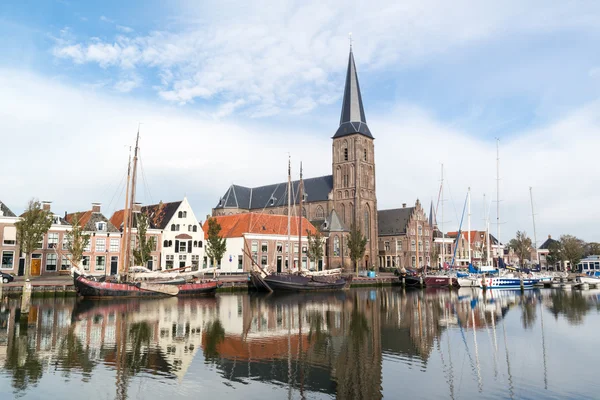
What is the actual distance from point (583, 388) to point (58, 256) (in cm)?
4741

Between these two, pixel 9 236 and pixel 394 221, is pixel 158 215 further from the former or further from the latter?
pixel 394 221

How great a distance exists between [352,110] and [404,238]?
81.5ft

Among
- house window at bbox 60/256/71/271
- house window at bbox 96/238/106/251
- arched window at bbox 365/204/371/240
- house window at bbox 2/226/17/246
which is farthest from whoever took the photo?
arched window at bbox 365/204/371/240

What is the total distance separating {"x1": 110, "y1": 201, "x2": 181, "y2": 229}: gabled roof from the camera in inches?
2149

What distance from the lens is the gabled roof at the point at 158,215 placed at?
54.6 metres

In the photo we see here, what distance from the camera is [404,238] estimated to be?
8175cm

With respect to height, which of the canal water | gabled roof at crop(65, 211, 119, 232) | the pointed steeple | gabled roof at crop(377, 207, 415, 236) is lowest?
the canal water

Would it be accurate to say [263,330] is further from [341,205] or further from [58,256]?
[341,205]

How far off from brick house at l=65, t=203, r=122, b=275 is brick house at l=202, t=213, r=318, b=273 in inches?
449

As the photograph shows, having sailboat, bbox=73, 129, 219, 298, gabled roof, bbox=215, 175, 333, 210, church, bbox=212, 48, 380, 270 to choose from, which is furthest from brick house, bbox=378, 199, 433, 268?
sailboat, bbox=73, 129, 219, 298

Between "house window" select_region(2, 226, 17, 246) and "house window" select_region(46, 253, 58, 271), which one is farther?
"house window" select_region(46, 253, 58, 271)

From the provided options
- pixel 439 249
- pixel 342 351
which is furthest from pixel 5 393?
pixel 439 249

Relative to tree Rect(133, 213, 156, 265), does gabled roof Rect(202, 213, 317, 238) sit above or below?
above

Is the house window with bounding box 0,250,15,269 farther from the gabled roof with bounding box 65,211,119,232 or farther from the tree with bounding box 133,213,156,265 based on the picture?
the tree with bounding box 133,213,156,265
